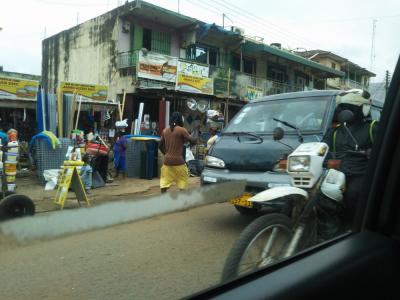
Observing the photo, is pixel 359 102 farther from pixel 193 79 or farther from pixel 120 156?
pixel 193 79

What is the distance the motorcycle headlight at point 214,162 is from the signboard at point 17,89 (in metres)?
8.60

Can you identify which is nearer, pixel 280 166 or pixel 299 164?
pixel 299 164

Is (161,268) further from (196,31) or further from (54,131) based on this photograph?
(196,31)

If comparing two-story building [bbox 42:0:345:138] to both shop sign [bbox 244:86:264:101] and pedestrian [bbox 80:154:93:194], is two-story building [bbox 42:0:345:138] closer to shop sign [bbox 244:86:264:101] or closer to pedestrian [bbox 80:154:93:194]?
shop sign [bbox 244:86:264:101]

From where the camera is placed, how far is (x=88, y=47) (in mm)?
18328

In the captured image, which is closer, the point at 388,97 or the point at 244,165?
the point at 388,97

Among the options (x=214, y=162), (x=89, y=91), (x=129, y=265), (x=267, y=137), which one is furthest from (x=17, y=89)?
(x=129, y=265)

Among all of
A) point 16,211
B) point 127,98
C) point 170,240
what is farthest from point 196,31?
point 16,211

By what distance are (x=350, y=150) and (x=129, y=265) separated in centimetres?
201

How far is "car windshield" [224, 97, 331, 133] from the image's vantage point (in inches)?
184

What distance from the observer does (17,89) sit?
38.4ft

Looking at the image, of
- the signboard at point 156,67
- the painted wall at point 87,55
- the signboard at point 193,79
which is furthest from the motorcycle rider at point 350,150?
the painted wall at point 87,55

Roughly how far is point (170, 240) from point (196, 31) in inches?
572

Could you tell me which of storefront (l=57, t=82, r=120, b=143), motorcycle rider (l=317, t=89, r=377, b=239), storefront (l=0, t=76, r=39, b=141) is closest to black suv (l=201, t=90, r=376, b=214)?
motorcycle rider (l=317, t=89, r=377, b=239)
